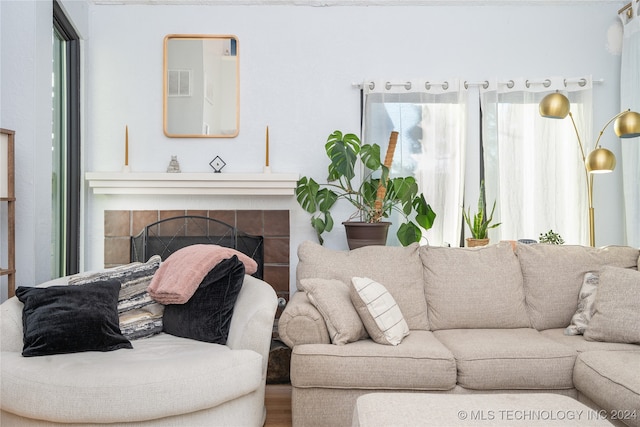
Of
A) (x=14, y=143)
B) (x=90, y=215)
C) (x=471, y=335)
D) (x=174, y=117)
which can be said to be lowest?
(x=471, y=335)

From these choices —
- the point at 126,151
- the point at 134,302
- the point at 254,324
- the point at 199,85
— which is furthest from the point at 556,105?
the point at 126,151

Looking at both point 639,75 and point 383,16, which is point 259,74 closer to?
point 383,16

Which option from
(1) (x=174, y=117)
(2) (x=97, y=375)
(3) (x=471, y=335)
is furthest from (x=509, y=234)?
(2) (x=97, y=375)

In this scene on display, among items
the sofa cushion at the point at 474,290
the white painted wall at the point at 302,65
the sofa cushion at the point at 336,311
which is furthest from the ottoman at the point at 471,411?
the white painted wall at the point at 302,65

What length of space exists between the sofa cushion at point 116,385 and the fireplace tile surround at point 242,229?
6.30ft

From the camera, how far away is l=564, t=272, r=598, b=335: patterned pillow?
2830mm

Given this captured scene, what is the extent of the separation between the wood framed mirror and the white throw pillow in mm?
2023

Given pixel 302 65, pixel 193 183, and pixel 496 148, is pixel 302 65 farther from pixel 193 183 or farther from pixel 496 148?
A: pixel 496 148

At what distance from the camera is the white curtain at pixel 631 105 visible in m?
3.94

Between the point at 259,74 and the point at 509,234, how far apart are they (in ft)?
7.36

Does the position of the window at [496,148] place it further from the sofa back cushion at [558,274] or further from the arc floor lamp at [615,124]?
the sofa back cushion at [558,274]

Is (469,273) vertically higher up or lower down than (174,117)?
lower down

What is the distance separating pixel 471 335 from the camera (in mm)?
2777

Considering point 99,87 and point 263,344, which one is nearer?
point 263,344
